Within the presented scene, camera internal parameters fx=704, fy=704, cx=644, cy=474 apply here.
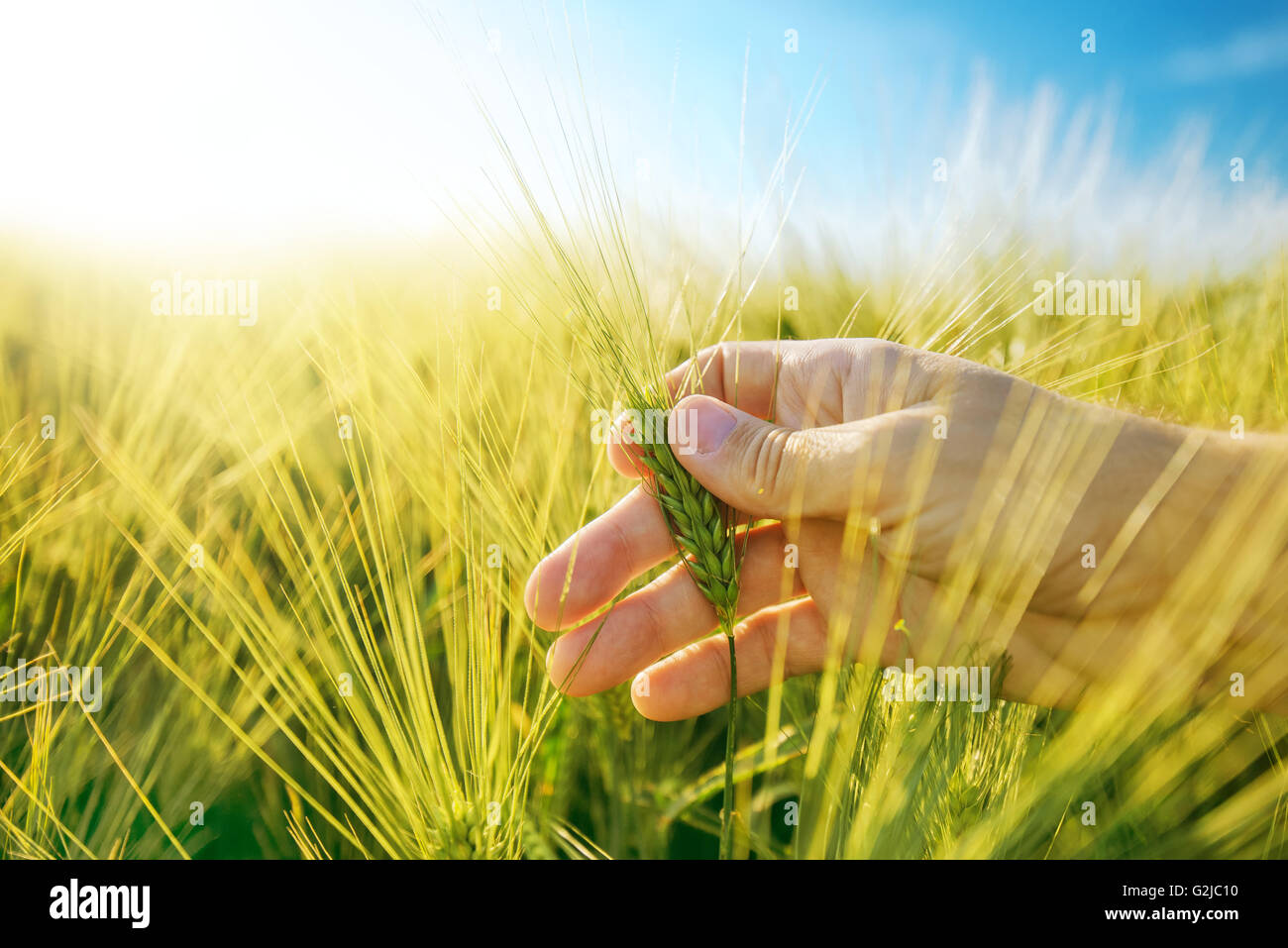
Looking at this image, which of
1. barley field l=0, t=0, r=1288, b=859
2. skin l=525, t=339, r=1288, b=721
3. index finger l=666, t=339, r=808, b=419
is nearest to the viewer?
barley field l=0, t=0, r=1288, b=859

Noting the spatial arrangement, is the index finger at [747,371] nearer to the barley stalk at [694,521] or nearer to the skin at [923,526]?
the skin at [923,526]

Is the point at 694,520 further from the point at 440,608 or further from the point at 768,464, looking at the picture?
the point at 440,608

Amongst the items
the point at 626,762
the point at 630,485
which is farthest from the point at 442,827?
the point at 630,485

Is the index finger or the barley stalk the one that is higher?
the index finger

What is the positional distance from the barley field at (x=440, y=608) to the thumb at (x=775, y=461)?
0.06 m

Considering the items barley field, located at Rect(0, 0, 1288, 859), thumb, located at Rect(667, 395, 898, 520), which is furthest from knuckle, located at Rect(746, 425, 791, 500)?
barley field, located at Rect(0, 0, 1288, 859)

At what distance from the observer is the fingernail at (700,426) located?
771mm

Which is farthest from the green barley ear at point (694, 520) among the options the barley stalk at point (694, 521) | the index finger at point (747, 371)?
the index finger at point (747, 371)

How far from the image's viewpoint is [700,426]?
2.64ft

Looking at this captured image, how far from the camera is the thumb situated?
2.54 ft

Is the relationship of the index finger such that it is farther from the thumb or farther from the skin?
the thumb

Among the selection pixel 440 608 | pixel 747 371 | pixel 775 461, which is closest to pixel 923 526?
pixel 775 461

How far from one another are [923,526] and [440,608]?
2.19ft

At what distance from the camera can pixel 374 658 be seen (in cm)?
65
